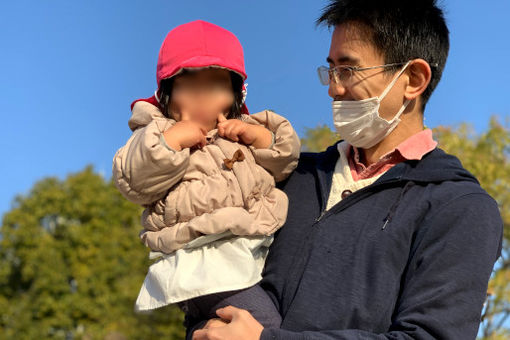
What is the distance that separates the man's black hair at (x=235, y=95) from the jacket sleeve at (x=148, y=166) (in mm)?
244

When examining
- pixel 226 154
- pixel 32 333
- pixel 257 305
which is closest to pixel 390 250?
pixel 257 305

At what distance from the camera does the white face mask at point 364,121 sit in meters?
3.34

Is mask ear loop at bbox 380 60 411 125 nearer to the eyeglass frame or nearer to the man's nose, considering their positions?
the eyeglass frame

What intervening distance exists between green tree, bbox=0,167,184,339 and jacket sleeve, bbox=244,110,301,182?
2687cm

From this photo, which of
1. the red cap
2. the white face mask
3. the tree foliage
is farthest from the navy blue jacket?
the tree foliage

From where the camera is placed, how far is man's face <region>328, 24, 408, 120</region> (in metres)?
3.32

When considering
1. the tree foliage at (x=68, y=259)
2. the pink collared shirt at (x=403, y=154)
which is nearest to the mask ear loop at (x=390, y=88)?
the pink collared shirt at (x=403, y=154)

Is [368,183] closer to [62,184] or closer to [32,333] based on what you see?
[32,333]

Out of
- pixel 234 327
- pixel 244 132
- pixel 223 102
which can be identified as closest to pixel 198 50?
pixel 223 102

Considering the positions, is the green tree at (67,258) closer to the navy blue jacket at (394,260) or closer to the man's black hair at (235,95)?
the man's black hair at (235,95)

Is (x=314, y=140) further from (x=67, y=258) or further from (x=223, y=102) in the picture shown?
(x=67, y=258)

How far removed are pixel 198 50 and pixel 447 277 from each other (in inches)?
63.9

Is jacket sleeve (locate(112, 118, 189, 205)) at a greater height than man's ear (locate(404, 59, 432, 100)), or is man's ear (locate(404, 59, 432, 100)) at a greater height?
man's ear (locate(404, 59, 432, 100))

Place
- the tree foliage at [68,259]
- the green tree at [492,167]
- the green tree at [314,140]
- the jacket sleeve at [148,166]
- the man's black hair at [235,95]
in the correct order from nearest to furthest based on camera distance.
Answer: the jacket sleeve at [148,166] < the man's black hair at [235,95] < the green tree at [314,140] < the green tree at [492,167] < the tree foliage at [68,259]
